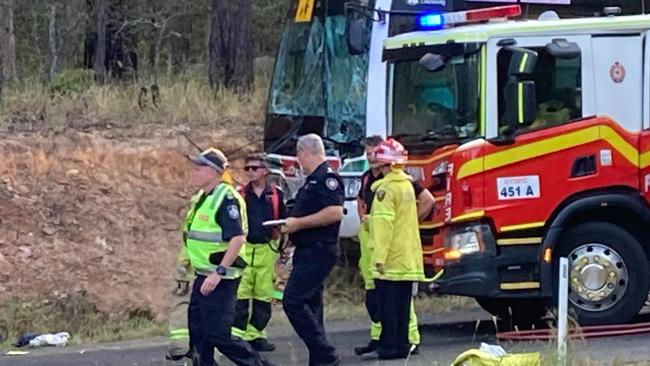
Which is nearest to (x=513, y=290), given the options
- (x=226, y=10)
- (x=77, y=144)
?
(x=77, y=144)

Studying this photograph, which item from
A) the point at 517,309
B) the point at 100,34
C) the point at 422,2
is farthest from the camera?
the point at 100,34

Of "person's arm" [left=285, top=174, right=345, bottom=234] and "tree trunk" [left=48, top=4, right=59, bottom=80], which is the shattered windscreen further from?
"tree trunk" [left=48, top=4, right=59, bottom=80]

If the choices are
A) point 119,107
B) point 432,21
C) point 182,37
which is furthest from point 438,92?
point 182,37

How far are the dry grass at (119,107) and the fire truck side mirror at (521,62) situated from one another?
826 centimetres

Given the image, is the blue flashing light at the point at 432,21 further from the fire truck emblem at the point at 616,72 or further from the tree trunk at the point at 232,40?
the tree trunk at the point at 232,40

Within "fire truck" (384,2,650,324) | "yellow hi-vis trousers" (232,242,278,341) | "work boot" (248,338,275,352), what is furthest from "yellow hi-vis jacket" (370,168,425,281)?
"work boot" (248,338,275,352)

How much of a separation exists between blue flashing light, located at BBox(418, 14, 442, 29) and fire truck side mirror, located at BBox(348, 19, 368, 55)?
107 centimetres

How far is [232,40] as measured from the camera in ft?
72.3

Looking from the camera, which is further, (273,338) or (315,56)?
(315,56)

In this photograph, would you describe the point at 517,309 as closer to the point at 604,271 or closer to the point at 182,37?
the point at 604,271

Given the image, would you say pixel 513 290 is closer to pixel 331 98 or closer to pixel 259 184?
pixel 259 184

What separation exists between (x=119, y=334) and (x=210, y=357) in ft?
12.8

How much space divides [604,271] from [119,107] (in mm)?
9598

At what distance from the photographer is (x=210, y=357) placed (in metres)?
10.3
